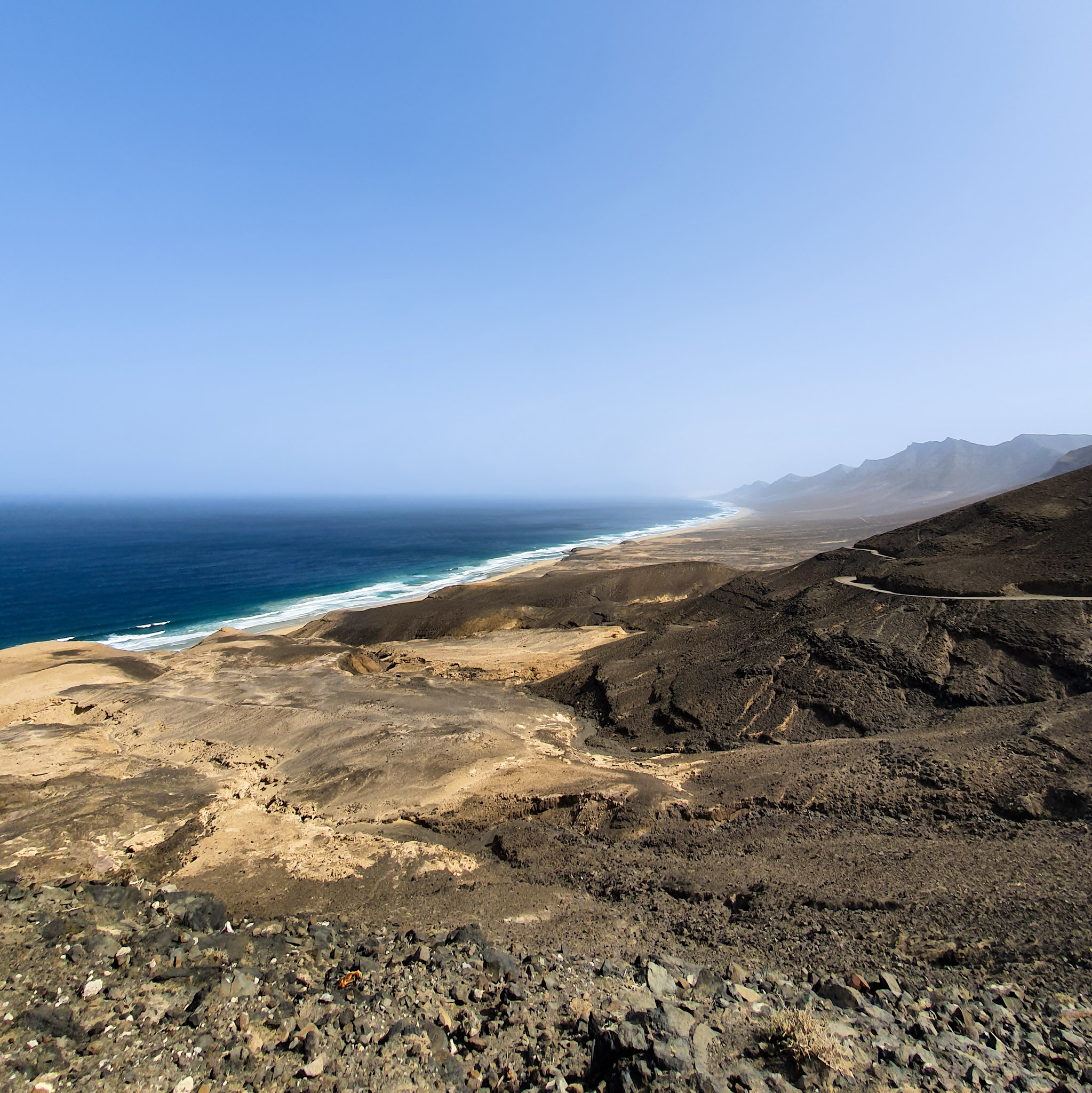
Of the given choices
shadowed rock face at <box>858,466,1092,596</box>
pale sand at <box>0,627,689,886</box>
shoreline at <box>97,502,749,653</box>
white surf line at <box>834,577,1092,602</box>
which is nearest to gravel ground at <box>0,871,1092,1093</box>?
pale sand at <box>0,627,689,886</box>

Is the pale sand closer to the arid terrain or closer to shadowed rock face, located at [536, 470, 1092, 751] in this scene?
the arid terrain

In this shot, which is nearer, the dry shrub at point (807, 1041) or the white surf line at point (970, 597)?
the dry shrub at point (807, 1041)

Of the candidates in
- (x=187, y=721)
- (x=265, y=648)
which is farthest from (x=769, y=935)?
(x=265, y=648)

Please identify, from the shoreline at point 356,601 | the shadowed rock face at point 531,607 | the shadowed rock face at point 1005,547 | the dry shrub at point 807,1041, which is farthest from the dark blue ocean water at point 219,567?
the dry shrub at point 807,1041

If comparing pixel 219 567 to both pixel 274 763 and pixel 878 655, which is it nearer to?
pixel 274 763

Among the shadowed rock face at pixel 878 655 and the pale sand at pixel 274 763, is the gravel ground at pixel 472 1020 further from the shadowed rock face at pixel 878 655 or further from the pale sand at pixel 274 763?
the shadowed rock face at pixel 878 655

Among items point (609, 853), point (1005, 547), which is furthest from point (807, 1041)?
point (1005, 547)
